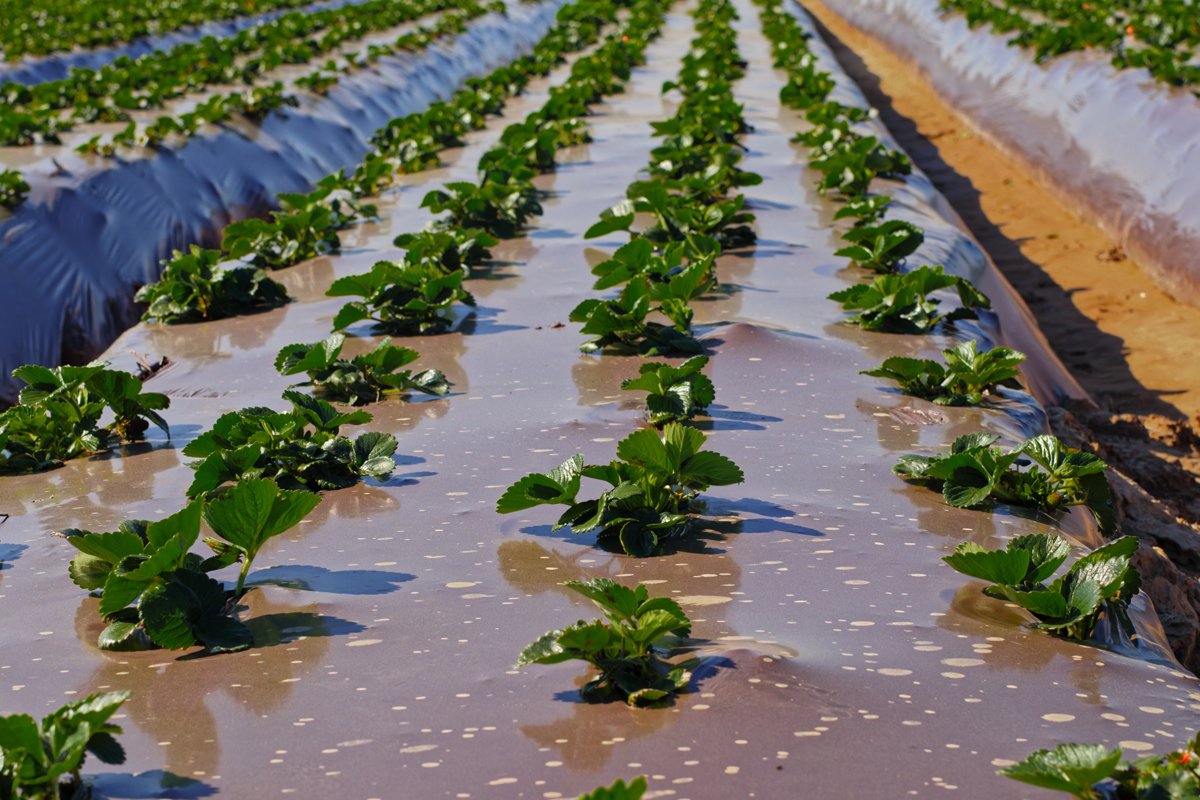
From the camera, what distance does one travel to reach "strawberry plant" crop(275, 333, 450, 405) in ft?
12.8

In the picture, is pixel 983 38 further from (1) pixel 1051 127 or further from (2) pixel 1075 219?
(2) pixel 1075 219

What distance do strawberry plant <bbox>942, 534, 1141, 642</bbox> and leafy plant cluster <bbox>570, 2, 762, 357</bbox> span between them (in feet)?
6.08

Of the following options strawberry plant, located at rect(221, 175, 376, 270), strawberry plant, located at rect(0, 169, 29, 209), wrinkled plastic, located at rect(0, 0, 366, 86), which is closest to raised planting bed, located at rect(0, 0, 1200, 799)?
strawberry plant, located at rect(221, 175, 376, 270)

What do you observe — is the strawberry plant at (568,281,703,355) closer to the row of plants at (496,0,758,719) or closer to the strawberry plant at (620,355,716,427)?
the row of plants at (496,0,758,719)

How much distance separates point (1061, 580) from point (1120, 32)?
10.2 meters

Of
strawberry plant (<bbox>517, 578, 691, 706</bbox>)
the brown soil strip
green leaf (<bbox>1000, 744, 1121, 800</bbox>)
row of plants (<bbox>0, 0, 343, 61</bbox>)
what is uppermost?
row of plants (<bbox>0, 0, 343, 61</bbox>)

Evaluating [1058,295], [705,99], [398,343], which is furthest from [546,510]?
[705,99]

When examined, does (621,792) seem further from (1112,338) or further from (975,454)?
(1112,338)

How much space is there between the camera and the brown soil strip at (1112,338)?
417 cm

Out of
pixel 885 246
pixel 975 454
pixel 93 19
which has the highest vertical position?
pixel 93 19

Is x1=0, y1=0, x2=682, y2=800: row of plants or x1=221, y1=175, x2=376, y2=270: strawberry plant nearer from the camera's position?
x1=0, y1=0, x2=682, y2=800: row of plants

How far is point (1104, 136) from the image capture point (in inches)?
366

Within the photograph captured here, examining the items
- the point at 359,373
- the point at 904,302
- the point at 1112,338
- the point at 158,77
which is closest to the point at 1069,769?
the point at 359,373

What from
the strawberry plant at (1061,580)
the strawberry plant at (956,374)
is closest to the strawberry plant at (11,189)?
the strawberry plant at (956,374)
